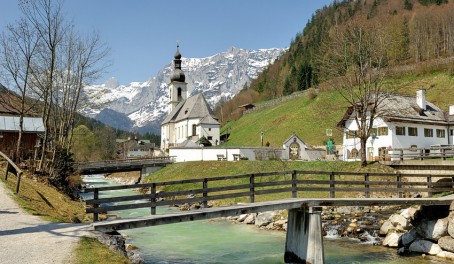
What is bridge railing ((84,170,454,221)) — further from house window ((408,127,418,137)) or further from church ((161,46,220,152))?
church ((161,46,220,152))

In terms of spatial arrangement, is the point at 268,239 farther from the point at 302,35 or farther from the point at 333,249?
the point at 302,35

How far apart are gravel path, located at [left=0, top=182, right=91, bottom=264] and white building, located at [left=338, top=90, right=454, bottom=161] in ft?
99.6

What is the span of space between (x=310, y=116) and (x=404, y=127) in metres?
34.3

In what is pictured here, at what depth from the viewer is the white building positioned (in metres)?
40.0

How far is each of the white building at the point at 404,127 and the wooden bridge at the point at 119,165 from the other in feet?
97.4

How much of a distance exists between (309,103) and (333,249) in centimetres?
6726

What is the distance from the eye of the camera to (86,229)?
12.9m

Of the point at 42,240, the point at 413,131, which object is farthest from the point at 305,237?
the point at 413,131

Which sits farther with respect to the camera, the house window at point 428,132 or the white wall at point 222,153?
the white wall at point 222,153

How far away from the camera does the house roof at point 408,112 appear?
39.4 meters

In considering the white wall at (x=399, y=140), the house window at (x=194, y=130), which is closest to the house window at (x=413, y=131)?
the white wall at (x=399, y=140)

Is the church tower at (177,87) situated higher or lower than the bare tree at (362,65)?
higher

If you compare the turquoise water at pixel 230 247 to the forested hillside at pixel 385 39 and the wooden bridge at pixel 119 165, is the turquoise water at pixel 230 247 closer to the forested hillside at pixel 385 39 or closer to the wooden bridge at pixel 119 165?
the forested hillside at pixel 385 39

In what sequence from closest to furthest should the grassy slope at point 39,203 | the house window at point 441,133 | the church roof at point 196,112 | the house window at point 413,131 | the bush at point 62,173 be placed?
the grassy slope at point 39,203 → the bush at point 62,173 → the house window at point 413,131 → the house window at point 441,133 → the church roof at point 196,112
